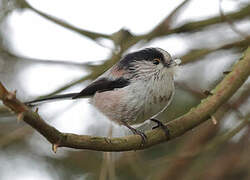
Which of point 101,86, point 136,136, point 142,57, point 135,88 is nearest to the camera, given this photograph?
point 136,136

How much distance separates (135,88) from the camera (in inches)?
121

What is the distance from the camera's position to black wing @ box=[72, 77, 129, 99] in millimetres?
3289

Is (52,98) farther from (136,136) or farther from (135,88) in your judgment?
(136,136)

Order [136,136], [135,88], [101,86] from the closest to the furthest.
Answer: [136,136]
[135,88]
[101,86]

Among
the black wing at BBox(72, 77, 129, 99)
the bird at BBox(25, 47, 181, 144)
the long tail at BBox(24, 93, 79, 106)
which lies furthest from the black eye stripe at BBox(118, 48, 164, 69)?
the long tail at BBox(24, 93, 79, 106)

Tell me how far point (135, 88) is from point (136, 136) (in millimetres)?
698

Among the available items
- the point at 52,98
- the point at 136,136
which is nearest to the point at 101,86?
the point at 52,98

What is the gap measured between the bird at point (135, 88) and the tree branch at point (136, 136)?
0.24 meters

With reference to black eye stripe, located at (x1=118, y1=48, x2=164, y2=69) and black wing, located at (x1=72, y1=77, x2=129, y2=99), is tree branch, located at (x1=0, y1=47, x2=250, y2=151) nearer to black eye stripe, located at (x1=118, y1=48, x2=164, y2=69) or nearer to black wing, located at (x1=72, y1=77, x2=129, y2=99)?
black eye stripe, located at (x1=118, y1=48, x2=164, y2=69)

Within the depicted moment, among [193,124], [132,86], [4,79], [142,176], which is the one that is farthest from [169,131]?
[4,79]

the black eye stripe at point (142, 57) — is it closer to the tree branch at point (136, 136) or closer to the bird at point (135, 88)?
the bird at point (135, 88)

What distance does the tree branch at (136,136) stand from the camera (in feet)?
5.35

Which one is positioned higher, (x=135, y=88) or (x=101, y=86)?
(x=135, y=88)

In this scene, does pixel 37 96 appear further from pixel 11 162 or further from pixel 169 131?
pixel 169 131
